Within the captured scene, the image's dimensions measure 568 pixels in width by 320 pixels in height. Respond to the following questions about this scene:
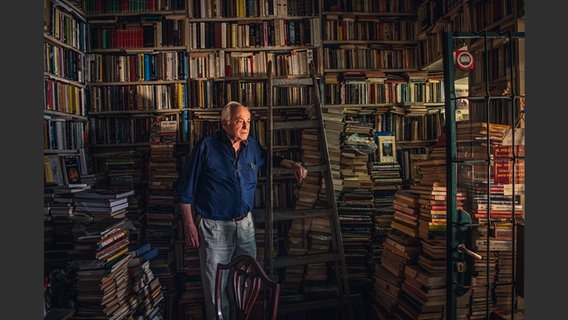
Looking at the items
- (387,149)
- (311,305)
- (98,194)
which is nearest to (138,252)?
(98,194)

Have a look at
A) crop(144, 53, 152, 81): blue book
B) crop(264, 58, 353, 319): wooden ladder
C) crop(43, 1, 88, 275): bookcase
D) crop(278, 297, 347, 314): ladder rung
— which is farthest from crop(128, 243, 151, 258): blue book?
crop(144, 53, 152, 81): blue book

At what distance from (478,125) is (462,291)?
965 millimetres

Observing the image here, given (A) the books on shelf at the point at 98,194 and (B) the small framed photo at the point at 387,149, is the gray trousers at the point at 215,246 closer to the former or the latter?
(A) the books on shelf at the point at 98,194

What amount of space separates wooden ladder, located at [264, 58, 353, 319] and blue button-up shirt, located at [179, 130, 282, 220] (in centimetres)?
23

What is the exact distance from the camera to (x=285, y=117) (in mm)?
3713

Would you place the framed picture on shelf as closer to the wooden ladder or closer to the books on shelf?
the books on shelf

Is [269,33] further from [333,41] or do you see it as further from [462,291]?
[462,291]

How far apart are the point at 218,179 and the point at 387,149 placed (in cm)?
182

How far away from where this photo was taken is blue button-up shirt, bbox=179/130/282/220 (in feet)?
9.02

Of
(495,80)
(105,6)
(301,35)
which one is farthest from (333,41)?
(105,6)

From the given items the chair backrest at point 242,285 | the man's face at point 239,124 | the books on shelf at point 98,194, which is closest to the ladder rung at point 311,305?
the chair backrest at point 242,285

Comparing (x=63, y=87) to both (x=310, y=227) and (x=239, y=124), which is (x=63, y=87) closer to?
(x=239, y=124)

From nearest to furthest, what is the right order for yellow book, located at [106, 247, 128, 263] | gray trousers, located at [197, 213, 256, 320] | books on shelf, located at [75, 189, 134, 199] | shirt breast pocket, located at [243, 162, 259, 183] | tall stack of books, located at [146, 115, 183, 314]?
yellow book, located at [106, 247, 128, 263] < books on shelf, located at [75, 189, 134, 199] < gray trousers, located at [197, 213, 256, 320] < shirt breast pocket, located at [243, 162, 259, 183] < tall stack of books, located at [146, 115, 183, 314]

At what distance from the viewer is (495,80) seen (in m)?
2.67
